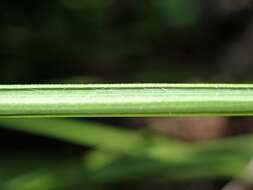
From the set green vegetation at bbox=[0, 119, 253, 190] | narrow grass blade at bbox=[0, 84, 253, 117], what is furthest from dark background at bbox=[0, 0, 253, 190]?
narrow grass blade at bbox=[0, 84, 253, 117]

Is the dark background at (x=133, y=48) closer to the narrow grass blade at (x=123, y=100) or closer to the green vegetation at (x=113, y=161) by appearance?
the green vegetation at (x=113, y=161)

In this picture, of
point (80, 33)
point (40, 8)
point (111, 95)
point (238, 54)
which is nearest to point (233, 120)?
point (238, 54)

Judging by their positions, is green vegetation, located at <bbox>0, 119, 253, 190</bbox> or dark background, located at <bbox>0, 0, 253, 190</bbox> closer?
green vegetation, located at <bbox>0, 119, 253, 190</bbox>

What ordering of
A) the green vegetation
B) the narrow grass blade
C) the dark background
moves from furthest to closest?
→ the dark background < the green vegetation < the narrow grass blade

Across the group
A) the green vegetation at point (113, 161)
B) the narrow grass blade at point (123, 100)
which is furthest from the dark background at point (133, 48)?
the narrow grass blade at point (123, 100)

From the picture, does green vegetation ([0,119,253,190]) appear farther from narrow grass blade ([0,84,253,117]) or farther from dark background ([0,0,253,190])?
narrow grass blade ([0,84,253,117])

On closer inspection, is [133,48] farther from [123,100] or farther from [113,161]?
[123,100]

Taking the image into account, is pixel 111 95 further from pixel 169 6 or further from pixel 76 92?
pixel 169 6

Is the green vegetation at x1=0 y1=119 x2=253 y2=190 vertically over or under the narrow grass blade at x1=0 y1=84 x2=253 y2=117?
over
